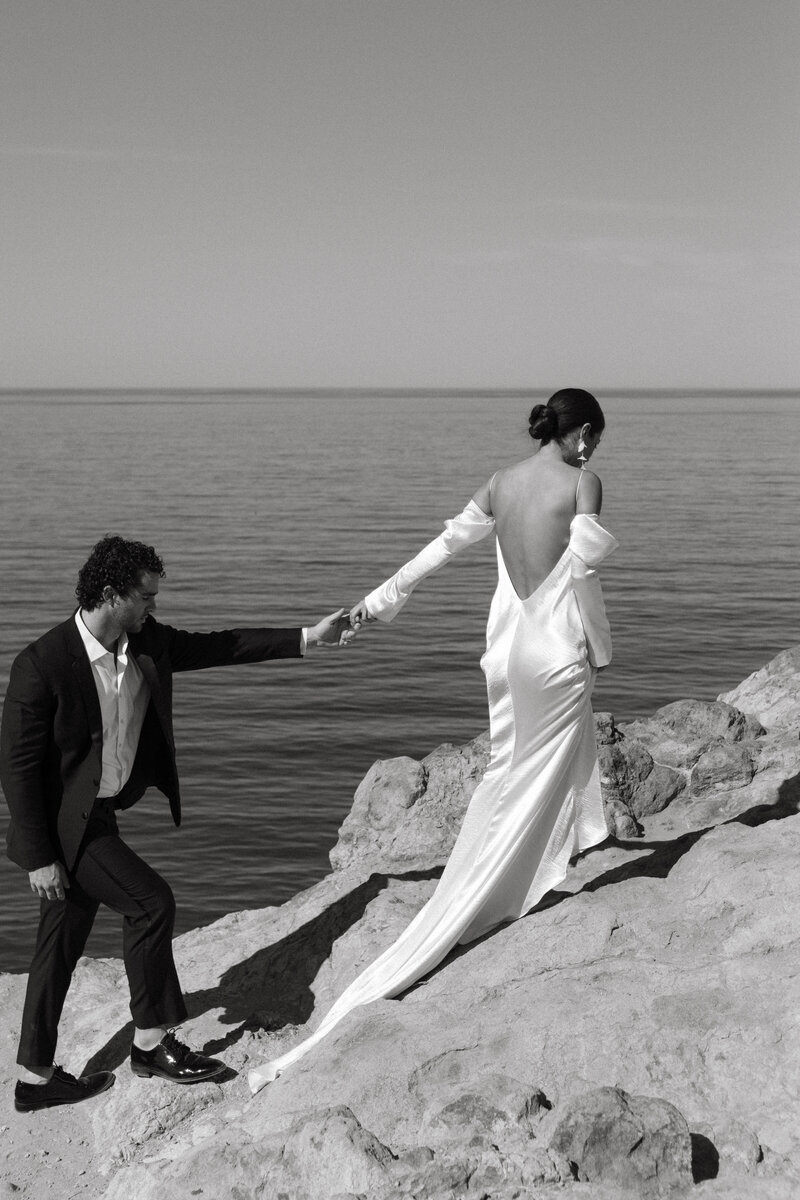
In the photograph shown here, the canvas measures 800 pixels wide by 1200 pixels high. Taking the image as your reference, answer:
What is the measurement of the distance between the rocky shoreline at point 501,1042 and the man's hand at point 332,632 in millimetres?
1468

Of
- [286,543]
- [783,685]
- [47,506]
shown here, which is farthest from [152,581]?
[47,506]

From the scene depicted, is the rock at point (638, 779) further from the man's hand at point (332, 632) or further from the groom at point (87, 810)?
the groom at point (87, 810)

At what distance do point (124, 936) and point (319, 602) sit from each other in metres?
22.9

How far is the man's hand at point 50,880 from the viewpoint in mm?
5867

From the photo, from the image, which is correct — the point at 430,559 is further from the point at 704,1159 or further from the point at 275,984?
the point at 704,1159

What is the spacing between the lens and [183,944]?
7734mm

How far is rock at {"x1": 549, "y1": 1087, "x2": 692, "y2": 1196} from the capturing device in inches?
161

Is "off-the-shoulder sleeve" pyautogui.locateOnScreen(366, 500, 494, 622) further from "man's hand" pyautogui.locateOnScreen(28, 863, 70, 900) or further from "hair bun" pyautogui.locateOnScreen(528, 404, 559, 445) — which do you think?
"man's hand" pyautogui.locateOnScreen(28, 863, 70, 900)

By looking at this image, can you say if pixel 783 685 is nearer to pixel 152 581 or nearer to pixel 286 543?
pixel 152 581

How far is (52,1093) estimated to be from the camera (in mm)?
6016

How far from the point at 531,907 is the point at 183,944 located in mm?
2441

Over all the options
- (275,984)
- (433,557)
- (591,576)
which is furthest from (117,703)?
(591,576)

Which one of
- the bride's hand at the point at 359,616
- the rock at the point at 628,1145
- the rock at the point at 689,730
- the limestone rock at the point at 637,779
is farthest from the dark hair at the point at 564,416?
the rock at the point at 689,730

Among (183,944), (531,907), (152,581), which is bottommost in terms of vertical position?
(183,944)
